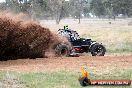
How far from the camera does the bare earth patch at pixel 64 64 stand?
567 inches

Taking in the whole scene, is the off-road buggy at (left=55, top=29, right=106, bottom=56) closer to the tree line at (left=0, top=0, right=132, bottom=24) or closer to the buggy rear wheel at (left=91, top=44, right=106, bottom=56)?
the buggy rear wheel at (left=91, top=44, right=106, bottom=56)

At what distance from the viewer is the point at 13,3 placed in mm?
62938

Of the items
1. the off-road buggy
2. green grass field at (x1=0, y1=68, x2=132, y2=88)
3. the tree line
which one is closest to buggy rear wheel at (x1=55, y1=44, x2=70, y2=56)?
the off-road buggy

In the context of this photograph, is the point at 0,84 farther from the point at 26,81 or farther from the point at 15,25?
the point at 15,25

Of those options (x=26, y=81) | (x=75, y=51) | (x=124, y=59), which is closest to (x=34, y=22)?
(x=75, y=51)

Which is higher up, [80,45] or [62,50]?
[80,45]

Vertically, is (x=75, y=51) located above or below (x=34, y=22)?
below

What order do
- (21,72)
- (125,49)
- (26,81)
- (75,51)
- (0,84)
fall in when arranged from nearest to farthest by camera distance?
(0,84)
(26,81)
(21,72)
(75,51)
(125,49)

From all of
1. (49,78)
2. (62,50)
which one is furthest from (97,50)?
(49,78)

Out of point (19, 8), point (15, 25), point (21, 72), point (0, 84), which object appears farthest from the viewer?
point (19, 8)

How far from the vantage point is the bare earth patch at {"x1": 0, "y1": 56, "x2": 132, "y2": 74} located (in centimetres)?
1439

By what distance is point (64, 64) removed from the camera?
1591cm

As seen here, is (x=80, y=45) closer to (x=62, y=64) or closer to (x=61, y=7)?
(x=62, y=64)

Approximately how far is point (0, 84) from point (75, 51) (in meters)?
10.0
